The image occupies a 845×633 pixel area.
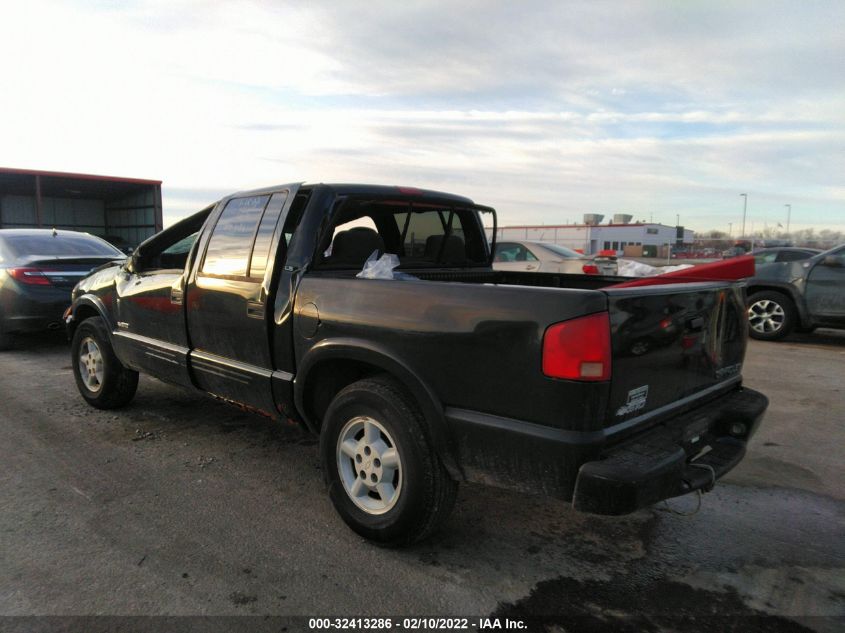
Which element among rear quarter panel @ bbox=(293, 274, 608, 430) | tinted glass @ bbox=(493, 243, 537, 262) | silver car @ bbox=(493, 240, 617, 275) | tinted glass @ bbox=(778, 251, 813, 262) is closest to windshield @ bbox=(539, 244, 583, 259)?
silver car @ bbox=(493, 240, 617, 275)

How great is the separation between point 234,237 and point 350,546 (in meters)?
2.06

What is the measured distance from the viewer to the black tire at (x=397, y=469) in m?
2.73

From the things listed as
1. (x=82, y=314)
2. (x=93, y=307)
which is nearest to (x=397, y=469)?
(x=93, y=307)

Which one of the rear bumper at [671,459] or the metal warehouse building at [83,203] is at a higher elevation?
the metal warehouse building at [83,203]

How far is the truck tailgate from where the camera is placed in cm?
240

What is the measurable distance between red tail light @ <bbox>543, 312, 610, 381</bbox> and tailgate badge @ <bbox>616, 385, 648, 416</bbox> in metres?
0.26

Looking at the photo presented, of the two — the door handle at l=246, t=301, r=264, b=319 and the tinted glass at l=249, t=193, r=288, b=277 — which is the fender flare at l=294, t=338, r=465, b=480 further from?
the tinted glass at l=249, t=193, r=288, b=277

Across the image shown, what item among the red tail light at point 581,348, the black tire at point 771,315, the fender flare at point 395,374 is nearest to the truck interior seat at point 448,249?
the fender flare at point 395,374

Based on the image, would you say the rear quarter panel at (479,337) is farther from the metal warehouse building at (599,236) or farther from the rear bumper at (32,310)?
the metal warehouse building at (599,236)

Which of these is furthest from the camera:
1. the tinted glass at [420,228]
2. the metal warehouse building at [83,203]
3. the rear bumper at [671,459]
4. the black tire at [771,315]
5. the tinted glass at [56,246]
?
the metal warehouse building at [83,203]

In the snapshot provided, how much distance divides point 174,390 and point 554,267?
7.10 m

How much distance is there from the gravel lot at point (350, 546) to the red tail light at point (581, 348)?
106 centimetres

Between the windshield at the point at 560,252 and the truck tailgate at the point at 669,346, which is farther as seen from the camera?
the windshield at the point at 560,252

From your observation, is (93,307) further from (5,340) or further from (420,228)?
(5,340)
